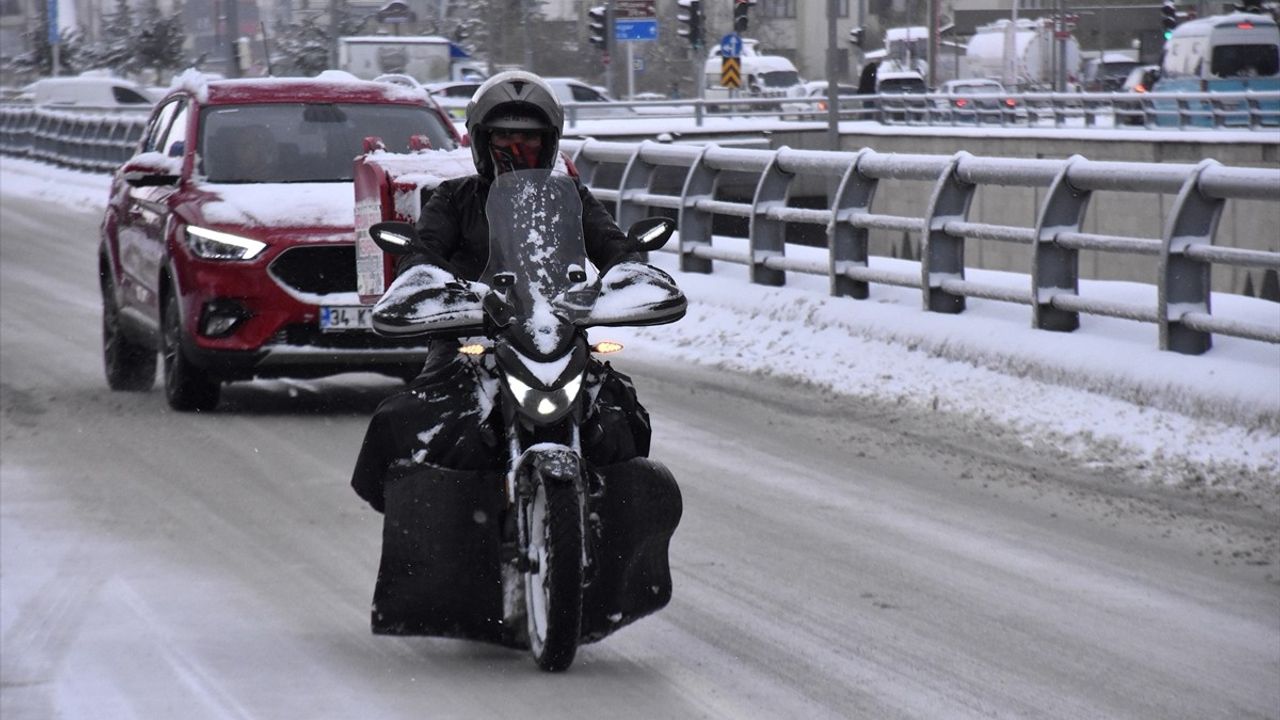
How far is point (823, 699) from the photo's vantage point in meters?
5.63

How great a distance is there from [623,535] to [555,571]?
461mm

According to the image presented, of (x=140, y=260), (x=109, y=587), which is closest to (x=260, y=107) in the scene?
(x=140, y=260)

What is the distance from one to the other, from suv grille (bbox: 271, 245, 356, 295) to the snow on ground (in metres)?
2.92

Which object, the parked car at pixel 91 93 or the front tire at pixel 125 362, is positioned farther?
the parked car at pixel 91 93

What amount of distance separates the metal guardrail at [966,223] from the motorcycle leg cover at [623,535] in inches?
194

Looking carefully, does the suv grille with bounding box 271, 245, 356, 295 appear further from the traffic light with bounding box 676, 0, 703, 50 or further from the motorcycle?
the traffic light with bounding box 676, 0, 703, 50

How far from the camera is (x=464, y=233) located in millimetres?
6105

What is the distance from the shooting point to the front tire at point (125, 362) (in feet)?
41.5

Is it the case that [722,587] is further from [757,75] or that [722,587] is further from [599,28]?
[757,75]

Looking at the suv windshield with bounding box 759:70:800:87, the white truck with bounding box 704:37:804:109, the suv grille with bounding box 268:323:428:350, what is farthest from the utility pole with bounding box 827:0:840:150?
the suv windshield with bounding box 759:70:800:87

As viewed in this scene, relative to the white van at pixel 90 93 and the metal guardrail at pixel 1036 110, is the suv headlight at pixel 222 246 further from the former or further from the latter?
the white van at pixel 90 93

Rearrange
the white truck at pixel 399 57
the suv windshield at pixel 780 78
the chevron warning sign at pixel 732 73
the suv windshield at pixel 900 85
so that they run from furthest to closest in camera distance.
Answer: the suv windshield at pixel 780 78, the suv windshield at pixel 900 85, the chevron warning sign at pixel 732 73, the white truck at pixel 399 57

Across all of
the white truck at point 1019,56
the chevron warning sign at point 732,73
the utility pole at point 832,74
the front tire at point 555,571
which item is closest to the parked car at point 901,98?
the white truck at point 1019,56

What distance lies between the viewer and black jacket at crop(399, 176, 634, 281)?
237 inches
